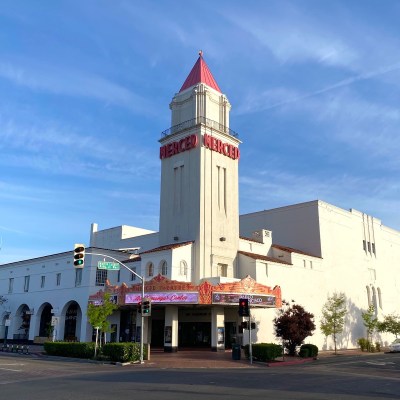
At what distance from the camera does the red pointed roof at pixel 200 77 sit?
170 ft

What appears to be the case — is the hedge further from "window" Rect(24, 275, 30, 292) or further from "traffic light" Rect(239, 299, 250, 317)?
"window" Rect(24, 275, 30, 292)

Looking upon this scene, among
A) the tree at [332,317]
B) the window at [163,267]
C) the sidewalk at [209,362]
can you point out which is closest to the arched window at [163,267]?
the window at [163,267]

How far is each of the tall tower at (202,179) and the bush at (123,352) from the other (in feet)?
39.5

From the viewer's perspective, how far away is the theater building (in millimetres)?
41719

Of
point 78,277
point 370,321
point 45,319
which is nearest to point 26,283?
point 45,319

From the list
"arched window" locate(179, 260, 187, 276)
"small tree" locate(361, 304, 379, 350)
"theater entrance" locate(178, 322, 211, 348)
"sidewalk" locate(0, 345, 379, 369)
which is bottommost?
"sidewalk" locate(0, 345, 379, 369)

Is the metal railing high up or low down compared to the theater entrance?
up

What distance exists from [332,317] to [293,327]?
12.2 meters

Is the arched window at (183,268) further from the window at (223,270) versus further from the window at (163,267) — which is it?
the window at (223,270)

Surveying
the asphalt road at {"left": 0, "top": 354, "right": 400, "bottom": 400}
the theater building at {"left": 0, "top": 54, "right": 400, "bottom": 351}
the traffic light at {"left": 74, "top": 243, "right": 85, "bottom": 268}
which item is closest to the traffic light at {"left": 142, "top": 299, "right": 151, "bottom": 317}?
the theater building at {"left": 0, "top": 54, "right": 400, "bottom": 351}

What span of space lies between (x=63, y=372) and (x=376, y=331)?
46663 millimetres

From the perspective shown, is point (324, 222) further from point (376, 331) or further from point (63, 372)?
point (63, 372)

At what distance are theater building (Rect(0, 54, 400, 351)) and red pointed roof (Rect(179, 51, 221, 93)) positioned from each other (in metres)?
0.16

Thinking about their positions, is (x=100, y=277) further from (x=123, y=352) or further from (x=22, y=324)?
(x=123, y=352)
